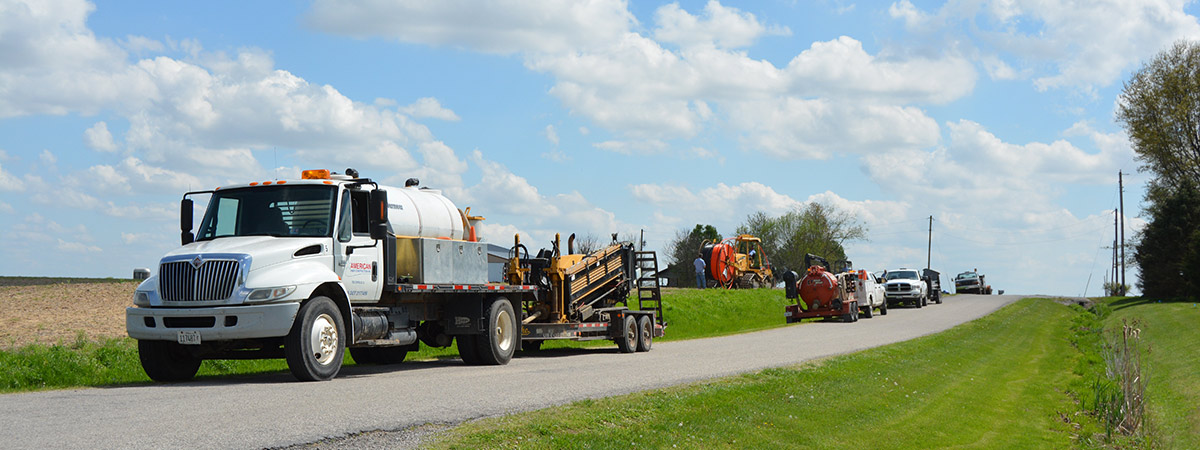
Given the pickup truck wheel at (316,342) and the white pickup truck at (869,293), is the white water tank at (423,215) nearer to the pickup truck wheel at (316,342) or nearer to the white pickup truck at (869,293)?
the pickup truck wheel at (316,342)

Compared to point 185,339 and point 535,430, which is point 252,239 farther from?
point 535,430

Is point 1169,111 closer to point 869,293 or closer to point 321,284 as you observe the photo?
point 869,293

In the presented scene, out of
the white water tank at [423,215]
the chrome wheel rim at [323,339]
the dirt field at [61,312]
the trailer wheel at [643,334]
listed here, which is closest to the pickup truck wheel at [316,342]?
the chrome wheel rim at [323,339]

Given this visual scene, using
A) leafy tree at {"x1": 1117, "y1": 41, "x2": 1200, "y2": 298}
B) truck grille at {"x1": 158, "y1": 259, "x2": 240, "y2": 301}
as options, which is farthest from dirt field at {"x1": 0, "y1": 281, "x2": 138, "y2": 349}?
leafy tree at {"x1": 1117, "y1": 41, "x2": 1200, "y2": 298}

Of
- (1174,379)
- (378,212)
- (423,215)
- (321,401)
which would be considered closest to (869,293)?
(1174,379)

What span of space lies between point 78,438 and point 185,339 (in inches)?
199

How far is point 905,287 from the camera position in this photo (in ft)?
165

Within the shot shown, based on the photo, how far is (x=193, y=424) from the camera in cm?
906

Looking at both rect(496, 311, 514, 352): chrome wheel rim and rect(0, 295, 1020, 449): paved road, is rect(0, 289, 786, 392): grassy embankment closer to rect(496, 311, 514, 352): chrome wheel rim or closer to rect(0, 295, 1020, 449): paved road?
rect(0, 295, 1020, 449): paved road

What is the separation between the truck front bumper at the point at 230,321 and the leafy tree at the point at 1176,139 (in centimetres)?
5069

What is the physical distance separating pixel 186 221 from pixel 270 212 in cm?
136

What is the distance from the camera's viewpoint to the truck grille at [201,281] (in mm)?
13172

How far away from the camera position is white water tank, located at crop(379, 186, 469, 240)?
16.1 metres

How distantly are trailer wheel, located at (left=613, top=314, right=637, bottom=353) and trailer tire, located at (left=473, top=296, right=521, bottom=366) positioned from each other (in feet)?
11.4
